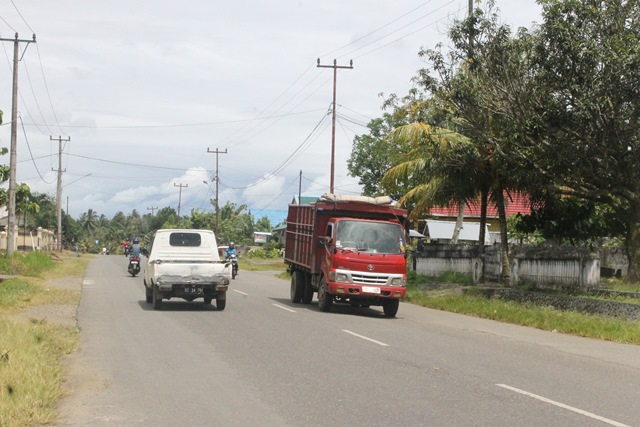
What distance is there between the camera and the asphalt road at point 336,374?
755cm

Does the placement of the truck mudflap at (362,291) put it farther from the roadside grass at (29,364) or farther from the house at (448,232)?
the house at (448,232)

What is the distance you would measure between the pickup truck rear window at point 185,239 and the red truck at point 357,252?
3130 mm

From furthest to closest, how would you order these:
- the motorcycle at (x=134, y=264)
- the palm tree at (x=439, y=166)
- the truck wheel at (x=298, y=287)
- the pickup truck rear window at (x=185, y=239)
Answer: the motorcycle at (x=134, y=264)
the palm tree at (x=439, y=166)
the truck wheel at (x=298, y=287)
the pickup truck rear window at (x=185, y=239)

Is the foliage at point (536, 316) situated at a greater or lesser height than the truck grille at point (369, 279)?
lesser

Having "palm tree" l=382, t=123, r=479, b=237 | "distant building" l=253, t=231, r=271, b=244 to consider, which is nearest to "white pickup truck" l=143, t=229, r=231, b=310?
"palm tree" l=382, t=123, r=479, b=237

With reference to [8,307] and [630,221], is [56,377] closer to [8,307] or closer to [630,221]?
[8,307]

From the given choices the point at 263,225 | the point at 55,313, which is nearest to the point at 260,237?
the point at 263,225

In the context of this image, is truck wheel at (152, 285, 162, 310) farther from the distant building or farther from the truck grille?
the distant building

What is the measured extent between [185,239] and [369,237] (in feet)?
17.3

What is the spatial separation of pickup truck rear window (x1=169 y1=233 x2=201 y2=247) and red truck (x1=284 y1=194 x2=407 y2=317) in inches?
Answer: 123

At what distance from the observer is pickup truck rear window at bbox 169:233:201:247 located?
20625 millimetres

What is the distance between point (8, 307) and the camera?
1792cm

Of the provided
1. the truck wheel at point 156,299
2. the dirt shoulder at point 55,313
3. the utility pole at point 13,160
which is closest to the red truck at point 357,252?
the truck wheel at point 156,299

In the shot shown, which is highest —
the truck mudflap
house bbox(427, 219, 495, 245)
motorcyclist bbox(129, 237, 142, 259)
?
house bbox(427, 219, 495, 245)
